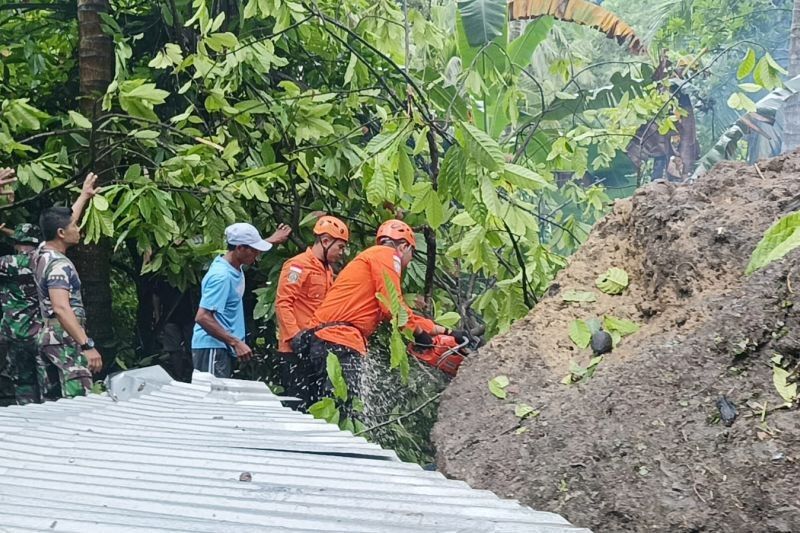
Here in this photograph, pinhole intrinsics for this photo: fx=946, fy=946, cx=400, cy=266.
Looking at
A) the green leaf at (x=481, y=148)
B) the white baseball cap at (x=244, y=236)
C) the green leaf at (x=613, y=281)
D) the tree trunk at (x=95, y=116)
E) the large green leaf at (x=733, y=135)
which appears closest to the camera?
the green leaf at (x=481, y=148)

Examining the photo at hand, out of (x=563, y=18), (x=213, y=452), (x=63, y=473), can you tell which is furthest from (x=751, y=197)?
(x=563, y=18)

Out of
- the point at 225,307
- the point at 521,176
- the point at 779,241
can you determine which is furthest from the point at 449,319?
the point at 779,241

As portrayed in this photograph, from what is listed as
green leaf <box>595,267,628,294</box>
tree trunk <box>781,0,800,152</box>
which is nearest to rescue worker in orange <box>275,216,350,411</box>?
green leaf <box>595,267,628,294</box>

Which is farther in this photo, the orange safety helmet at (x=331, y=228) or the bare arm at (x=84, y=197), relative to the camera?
the orange safety helmet at (x=331, y=228)

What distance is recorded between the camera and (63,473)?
2432mm

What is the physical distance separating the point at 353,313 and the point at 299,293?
575 millimetres

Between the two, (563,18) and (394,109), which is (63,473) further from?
(563,18)

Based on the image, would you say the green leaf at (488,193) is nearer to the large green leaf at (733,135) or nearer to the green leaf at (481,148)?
the green leaf at (481,148)

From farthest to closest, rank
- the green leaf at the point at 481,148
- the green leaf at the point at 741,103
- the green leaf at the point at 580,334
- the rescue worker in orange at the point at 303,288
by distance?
1. the rescue worker in orange at the point at 303,288
2. the green leaf at the point at 741,103
3. the green leaf at the point at 580,334
4. the green leaf at the point at 481,148

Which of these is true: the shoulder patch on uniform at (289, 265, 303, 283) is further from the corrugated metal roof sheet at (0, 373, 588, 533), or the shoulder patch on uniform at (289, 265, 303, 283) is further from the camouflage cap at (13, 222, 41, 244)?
the corrugated metal roof sheet at (0, 373, 588, 533)

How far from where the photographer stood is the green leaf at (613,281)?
4.87 meters

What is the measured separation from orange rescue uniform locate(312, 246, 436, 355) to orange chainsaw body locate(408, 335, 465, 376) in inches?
11.6

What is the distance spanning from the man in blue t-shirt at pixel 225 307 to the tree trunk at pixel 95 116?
129 centimetres

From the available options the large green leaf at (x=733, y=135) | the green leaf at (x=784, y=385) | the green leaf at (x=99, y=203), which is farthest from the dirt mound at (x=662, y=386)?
the large green leaf at (x=733, y=135)
